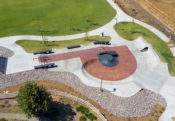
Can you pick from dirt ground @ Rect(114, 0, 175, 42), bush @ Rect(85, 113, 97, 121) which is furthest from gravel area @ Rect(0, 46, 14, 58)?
dirt ground @ Rect(114, 0, 175, 42)

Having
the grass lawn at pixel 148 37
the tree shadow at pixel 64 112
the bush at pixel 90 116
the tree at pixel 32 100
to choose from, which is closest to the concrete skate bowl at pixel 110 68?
the grass lawn at pixel 148 37

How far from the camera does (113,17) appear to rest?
60156mm

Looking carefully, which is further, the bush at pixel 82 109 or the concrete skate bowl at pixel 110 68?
the concrete skate bowl at pixel 110 68

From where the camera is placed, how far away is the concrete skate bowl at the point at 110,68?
37781 mm

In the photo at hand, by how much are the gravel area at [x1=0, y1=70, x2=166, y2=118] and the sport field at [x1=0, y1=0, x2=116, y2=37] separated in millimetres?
17569

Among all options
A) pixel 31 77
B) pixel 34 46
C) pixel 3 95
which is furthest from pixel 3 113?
pixel 34 46

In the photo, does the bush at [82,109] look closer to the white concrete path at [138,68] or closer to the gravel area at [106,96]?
the gravel area at [106,96]

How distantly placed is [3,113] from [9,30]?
29638 mm

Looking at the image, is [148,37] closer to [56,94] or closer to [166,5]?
[166,5]

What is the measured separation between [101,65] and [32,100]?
19026mm

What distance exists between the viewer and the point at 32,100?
85.6 ft

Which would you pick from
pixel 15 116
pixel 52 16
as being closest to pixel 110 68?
pixel 15 116

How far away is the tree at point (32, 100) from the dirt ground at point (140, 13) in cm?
4433

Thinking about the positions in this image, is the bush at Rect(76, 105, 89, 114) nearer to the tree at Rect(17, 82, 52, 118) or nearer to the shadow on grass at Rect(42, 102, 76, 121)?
the shadow on grass at Rect(42, 102, 76, 121)
